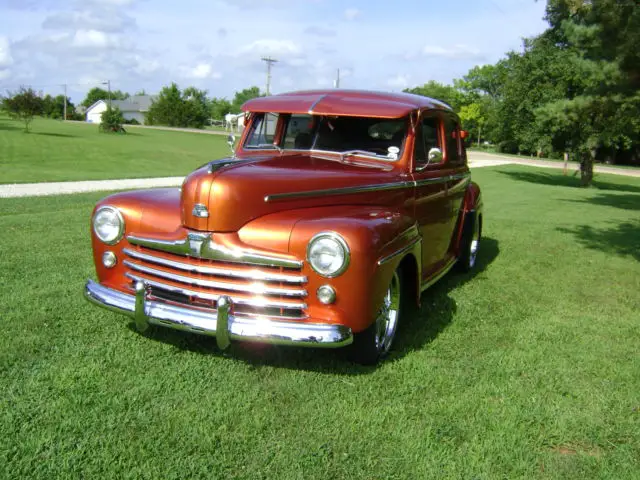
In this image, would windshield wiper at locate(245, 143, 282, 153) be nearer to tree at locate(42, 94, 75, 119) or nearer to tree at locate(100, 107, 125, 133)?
tree at locate(100, 107, 125, 133)

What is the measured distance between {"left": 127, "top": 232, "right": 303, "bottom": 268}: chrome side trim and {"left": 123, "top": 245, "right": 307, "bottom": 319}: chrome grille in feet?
0.12

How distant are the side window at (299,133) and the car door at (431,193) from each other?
868 mm

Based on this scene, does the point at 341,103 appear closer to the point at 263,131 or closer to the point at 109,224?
the point at 263,131

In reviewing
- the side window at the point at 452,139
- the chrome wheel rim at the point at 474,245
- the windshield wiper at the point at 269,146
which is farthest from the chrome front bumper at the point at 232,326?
the chrome wheel rim at the point at 474,245

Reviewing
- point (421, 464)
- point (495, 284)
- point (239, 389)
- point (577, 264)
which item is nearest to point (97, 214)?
point (239, 389)

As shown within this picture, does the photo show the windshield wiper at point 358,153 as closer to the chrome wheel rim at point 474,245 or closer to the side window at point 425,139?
the side window at point 425,139

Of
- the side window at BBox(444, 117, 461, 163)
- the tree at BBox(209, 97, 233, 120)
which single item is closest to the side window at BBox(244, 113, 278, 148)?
the side window at BBox(444, 117, 461, 163)

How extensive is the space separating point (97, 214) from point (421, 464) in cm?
267

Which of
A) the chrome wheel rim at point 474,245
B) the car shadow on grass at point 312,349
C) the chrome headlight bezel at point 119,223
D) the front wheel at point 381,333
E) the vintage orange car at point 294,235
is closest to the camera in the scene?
the vintage orange car at point 294,235

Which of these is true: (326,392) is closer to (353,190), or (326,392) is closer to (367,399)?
(367,399)

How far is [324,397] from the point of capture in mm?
3443

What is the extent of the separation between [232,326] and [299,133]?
2.06 m

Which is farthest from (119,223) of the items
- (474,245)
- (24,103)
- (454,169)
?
(24,103)

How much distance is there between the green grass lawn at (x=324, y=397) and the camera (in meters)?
2.83
